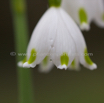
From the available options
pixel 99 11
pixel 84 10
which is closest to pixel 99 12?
pixel 99 11

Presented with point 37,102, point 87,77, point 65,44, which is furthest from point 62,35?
point 87,77

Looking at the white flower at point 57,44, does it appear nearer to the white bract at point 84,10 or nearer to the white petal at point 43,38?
the white petal at point 43,38

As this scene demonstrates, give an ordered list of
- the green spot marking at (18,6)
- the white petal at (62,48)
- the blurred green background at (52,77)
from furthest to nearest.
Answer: the blurred green background at (52,77)
the green spot marking at (18,6)
the white petal at (62,48)

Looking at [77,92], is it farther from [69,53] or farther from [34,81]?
[69,53]

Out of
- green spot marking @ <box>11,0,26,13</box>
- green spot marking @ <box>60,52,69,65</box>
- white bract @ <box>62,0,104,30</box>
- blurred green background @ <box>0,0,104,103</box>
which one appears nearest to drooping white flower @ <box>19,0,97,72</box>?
green spot marking @ <box>60,52,69,65</box>

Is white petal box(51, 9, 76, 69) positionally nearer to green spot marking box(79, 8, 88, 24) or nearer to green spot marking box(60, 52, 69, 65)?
green spot marking box(60, 52, 69, 65)

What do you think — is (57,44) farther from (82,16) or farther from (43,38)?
(82,16)

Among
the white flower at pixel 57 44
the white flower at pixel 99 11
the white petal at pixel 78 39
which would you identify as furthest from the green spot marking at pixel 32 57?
the white flower at pixel 99 11
